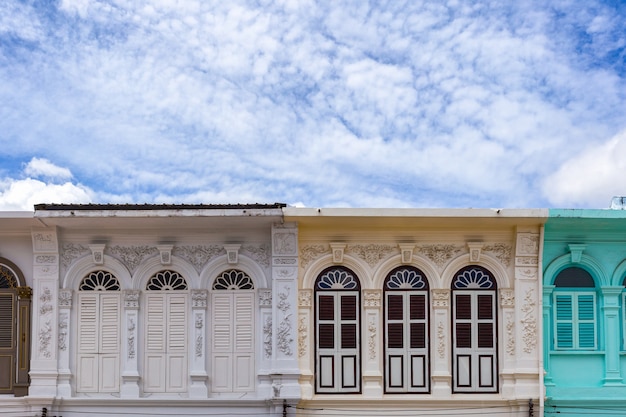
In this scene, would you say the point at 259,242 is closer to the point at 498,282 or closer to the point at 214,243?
the point at 214,243

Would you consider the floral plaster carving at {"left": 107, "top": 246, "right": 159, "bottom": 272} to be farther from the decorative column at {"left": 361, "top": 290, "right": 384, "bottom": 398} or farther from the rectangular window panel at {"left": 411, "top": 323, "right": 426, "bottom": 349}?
the rectangular window panel at {"left": 411, "top": 323, "right": 426, "bottom": 349}

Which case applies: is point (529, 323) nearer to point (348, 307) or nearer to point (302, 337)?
point (348, 307)

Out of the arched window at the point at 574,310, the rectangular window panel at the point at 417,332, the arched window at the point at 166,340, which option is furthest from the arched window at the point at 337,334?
the arched window at the point at 574,310

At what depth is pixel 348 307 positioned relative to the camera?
31.8 feet

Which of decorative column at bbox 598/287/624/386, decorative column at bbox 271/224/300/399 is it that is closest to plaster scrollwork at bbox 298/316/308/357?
decorative column at bbox 271/224/300/399

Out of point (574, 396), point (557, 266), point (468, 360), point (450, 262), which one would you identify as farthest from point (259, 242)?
point (574, 396)

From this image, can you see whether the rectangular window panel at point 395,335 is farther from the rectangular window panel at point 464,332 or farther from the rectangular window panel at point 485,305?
the rectangular window panel at point 485,305

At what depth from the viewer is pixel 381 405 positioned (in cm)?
953

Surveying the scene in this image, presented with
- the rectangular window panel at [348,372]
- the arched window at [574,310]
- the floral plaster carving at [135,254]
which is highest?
the floral plaster carving at [135,254]

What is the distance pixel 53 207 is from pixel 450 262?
20.0 feet

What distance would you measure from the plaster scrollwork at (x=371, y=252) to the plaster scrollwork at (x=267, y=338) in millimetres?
1683

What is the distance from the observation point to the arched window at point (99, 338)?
31.6 ft

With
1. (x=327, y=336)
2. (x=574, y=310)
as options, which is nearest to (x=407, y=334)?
(x=327, y=336)

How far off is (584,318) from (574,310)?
20 cm
